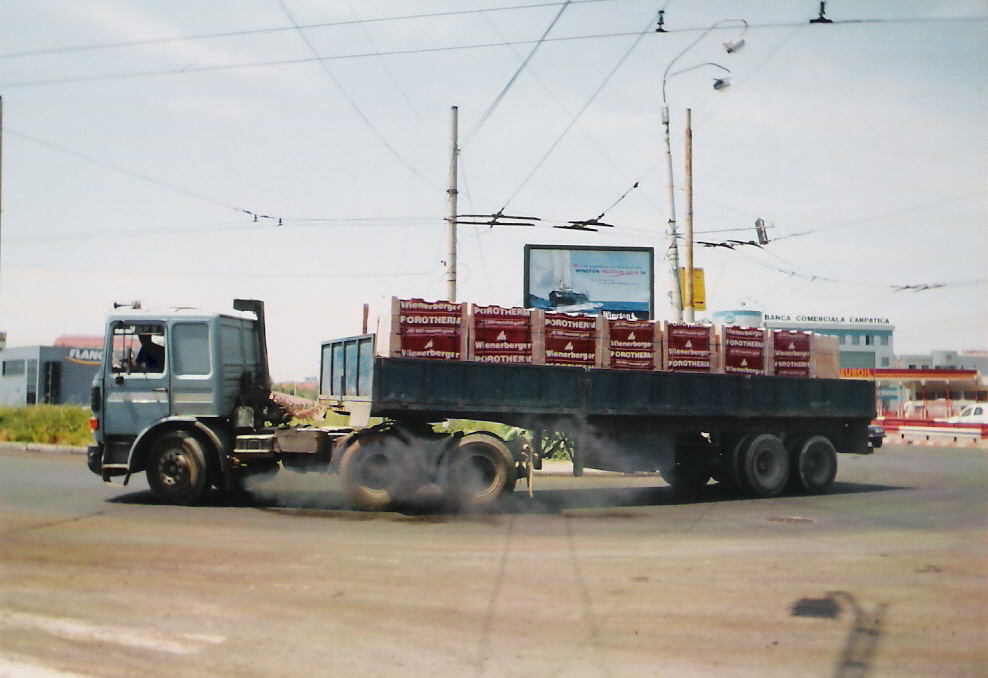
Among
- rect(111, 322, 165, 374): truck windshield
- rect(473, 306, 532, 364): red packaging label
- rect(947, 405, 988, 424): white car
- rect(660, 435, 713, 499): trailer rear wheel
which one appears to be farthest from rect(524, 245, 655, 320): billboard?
rect(947, 405, 988, 424): white car

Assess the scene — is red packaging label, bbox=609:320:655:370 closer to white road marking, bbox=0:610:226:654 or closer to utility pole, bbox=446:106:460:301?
utility pole, bbox=446:106:460:301

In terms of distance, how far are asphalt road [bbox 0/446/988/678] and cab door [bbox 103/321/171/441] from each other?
1.21m

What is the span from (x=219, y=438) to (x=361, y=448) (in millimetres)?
2093

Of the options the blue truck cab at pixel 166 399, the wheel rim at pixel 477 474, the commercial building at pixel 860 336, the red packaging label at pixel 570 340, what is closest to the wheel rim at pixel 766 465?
the red packaging label at pixel 570 340

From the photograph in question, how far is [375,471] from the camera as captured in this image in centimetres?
1134

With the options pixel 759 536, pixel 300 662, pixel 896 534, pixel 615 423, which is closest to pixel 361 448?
pixel 615 423

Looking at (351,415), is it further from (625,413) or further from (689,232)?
(689,232)

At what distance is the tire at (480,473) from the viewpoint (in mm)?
11391

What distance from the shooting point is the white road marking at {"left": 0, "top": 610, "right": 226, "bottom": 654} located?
540cm

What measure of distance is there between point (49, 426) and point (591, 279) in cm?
1723

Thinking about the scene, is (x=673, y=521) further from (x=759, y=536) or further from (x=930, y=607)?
(x=930, y=607)

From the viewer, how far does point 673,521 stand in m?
11.0

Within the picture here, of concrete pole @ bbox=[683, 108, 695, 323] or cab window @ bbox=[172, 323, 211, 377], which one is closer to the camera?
cab window @ bbox=[172, 323, 211, 377]

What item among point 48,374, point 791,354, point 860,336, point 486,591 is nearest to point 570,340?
point 791,354
